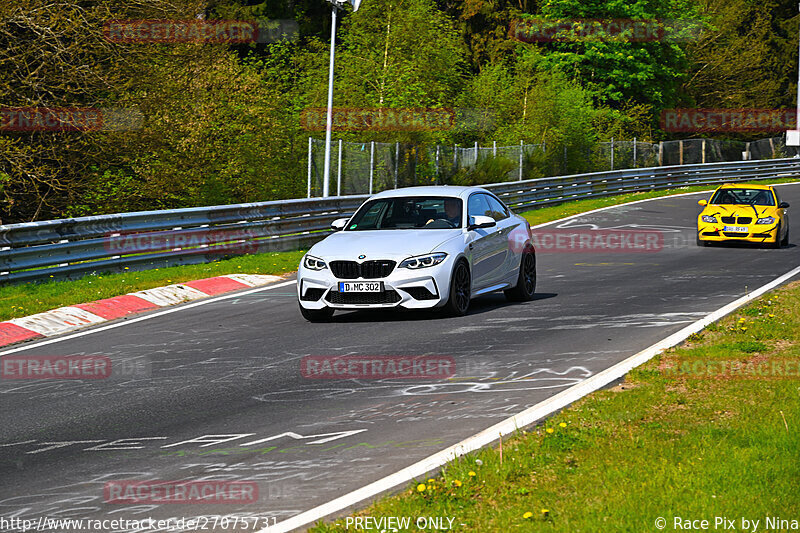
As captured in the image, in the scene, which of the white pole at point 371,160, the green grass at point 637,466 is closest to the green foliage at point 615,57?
the white pole at point 371,160

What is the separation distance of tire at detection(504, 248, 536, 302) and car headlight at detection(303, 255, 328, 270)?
122 inches

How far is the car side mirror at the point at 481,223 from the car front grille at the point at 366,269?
1494 millimetres

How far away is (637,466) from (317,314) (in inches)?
284

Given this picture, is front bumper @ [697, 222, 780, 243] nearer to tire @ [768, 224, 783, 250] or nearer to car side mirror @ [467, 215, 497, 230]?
tire @ [768, 224, 783, 250]

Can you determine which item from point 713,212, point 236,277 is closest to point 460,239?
point 236,277

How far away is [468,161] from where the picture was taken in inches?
1438

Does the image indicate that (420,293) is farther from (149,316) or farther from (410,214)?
(149,316)

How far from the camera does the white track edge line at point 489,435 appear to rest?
18.2 ft

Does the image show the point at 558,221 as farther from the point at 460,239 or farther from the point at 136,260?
the point at 460,239

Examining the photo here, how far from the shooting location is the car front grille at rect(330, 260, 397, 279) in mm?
12336

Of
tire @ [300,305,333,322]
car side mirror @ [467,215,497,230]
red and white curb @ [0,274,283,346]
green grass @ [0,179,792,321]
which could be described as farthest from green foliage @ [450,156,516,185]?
tire @ [300,305,333,322]

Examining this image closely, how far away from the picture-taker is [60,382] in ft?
31.6

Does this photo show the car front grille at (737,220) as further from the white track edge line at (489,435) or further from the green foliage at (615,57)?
the green foliage at (615,57)

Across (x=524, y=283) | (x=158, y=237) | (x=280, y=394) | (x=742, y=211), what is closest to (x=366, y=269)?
(x=524, y=283)
